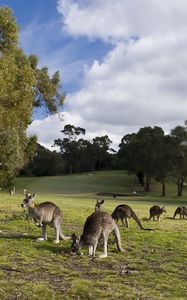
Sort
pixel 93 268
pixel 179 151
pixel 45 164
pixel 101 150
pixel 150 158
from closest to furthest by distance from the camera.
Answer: pixel 93 268
pixel 179 151
pixel 150 158
pixel 45 164
pixel 101 150

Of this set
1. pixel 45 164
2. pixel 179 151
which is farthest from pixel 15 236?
pixel 45 164

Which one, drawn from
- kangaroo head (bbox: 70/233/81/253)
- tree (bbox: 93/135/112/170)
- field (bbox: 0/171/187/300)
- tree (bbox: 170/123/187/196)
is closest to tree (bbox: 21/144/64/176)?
tree (bbox: 93/135/112/170)

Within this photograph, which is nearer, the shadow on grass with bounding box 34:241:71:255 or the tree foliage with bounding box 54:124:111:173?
the shadow on grass with bounding box 34:241:71:255

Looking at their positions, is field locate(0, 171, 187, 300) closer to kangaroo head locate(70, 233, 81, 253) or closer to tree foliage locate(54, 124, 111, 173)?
kangaroo head locate(70, 233, 81, 253)

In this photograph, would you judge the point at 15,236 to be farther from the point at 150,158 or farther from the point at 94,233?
the point at 150,158

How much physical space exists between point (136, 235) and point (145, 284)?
6686 mm

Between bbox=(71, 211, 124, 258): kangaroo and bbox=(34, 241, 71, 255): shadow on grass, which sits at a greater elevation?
bbox=(71, 211, 124, 258): kangaroo

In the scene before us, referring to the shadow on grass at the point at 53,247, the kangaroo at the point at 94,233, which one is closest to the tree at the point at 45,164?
the shadow on grass at the point at 53,247

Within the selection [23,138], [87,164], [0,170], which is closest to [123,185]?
[87,164]

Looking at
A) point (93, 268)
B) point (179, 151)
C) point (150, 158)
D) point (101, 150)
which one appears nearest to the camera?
point (93, 268)

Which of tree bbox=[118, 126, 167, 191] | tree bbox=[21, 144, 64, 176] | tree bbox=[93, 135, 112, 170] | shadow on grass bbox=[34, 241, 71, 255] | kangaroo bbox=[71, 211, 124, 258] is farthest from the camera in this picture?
tree bbox=[93, 135, 112, 170]

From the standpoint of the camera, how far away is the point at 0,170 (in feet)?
159

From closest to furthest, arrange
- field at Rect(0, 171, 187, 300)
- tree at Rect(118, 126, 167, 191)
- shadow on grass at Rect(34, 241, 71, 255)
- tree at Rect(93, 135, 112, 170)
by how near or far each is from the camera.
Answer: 1. field at Rect(0, 171, 187, 300)
2. shadow on grass at Rect(34, 241, 71, 255)
3. tree at Rect(118, 126, 167, 191)
4. tree at Rect(93, 135, 112, 170)

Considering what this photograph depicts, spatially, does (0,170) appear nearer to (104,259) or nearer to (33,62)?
(33,62)
